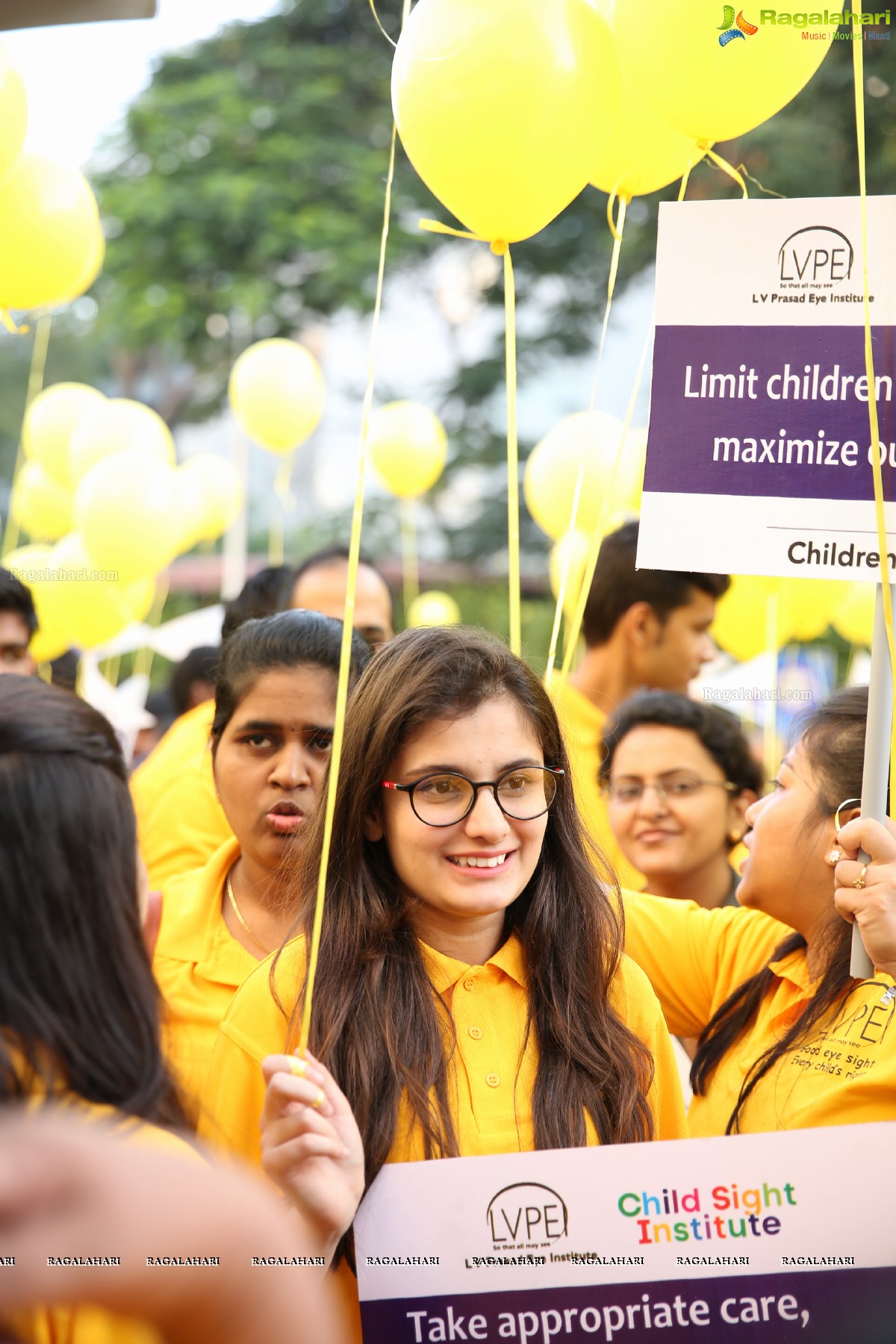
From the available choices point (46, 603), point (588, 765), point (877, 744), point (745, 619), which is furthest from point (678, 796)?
point (46, 603)

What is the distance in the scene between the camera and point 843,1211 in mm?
1453

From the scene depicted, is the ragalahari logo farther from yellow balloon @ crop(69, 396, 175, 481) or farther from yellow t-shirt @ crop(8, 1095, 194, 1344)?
yellow balloon @ crop(69, 396, 175, 481)

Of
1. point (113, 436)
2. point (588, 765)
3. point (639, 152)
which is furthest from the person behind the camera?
point (113, 436)

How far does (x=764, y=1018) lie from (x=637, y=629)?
5.42ft

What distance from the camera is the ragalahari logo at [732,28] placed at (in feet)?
6.13

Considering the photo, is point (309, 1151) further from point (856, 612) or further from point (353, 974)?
point (856, 612)

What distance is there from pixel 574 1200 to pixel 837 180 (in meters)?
11.1

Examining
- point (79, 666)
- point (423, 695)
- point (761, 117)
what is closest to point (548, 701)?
point (423, 695)

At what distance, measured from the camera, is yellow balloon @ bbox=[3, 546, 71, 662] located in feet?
14.1

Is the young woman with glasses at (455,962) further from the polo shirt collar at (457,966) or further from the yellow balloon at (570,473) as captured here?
the yellow balloon at (570,473)

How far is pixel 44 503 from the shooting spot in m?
5.20

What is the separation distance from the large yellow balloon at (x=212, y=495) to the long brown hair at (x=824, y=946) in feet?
12.2

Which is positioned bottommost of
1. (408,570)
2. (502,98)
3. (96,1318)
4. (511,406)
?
(96,1318)

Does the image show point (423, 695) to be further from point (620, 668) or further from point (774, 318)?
point (620, 668)
